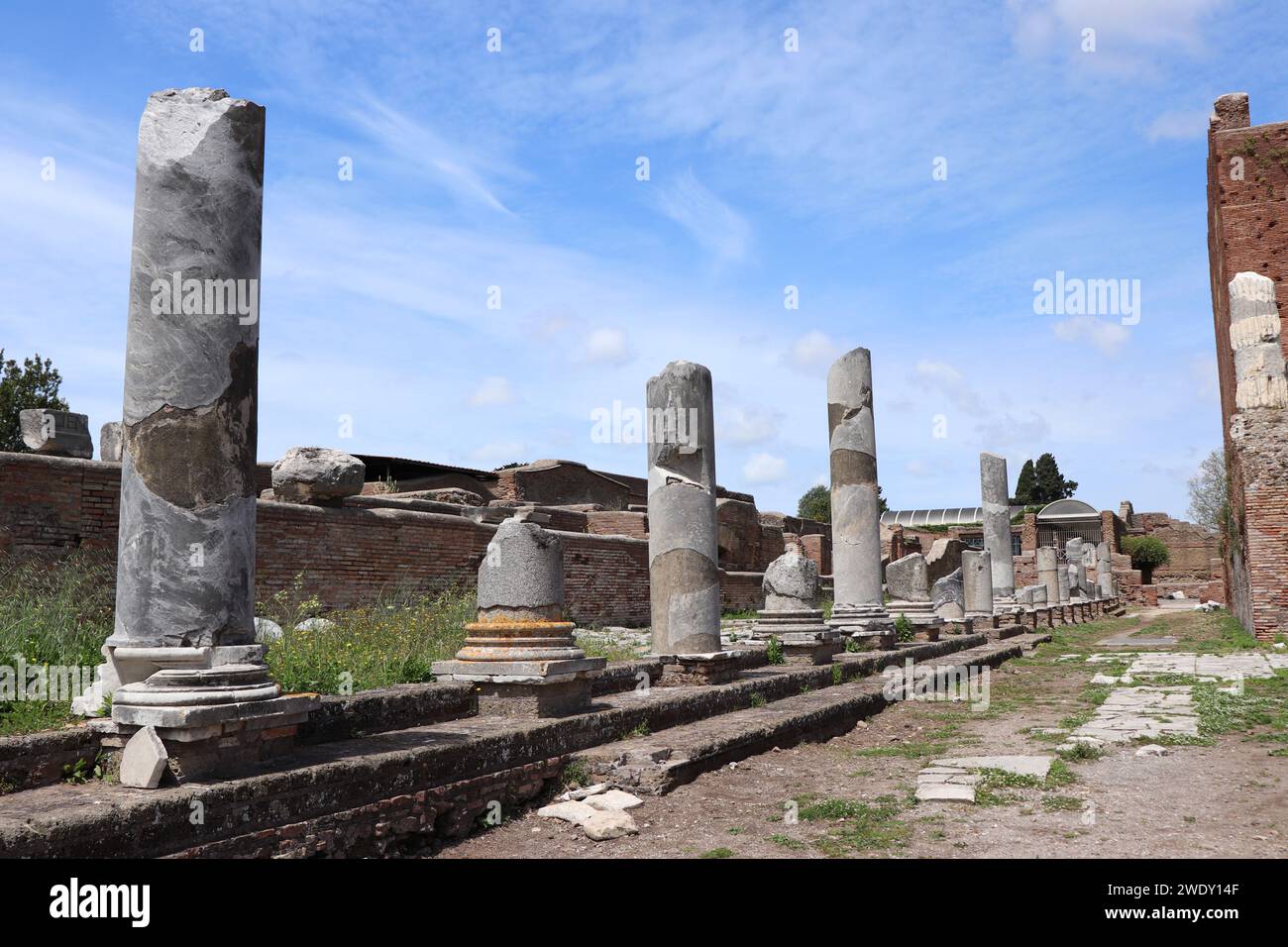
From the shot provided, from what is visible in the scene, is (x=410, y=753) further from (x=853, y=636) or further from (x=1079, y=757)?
(x=853, y=636)

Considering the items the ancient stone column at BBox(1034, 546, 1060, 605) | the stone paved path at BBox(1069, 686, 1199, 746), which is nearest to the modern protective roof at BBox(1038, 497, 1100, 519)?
the ancient stone column at BBox(1034, 546, 1060, 605)

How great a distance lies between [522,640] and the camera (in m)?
7.01

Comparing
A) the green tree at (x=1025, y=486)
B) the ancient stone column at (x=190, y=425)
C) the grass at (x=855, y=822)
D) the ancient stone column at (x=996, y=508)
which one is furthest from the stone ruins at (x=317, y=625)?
the green tree at (x=1025, y=486)

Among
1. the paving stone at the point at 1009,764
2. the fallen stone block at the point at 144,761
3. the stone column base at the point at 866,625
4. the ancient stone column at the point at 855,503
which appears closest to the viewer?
the fallen stone block at the point at 144,761

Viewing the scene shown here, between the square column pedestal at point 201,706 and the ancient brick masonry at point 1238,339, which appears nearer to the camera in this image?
the square column pedestal at point 201,706

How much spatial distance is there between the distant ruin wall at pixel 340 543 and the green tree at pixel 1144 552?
41.4m

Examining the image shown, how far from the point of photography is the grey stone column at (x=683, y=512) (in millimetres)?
9602

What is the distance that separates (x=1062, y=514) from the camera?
184 feet

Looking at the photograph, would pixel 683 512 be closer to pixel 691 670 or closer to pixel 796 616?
pixel 691 670

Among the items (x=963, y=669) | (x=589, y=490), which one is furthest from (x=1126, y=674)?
(x=589, y=490)

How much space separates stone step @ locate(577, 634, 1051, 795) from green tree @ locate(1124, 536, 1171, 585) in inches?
1847

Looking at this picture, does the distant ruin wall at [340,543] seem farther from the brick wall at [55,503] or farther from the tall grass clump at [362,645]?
the tall grass clump at [362,645]

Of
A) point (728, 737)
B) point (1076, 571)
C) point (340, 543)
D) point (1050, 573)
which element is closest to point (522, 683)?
point (728, 737)

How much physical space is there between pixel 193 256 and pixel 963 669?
1064cm
